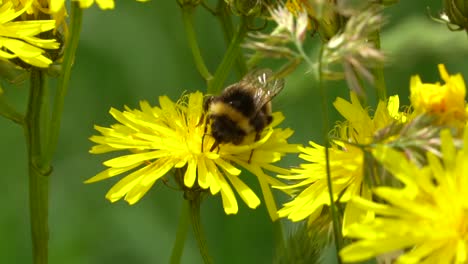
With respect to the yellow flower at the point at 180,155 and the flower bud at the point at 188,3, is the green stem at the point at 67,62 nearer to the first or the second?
the yellow flower at the point at 180,155

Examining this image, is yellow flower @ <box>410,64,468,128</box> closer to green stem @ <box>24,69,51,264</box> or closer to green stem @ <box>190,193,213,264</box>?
green stem @ <box>190,193,213,264</box>

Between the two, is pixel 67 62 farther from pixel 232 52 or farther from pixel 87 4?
pixel 232 52

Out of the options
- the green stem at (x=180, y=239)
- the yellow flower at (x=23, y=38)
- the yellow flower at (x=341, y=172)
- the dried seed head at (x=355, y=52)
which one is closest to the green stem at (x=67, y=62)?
the yellow flower at (x=23, y=38)

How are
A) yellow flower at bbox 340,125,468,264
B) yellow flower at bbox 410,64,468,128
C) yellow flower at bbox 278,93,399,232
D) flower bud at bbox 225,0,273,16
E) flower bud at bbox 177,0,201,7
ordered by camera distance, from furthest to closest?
flower bud at bbox 177,0,201,7 < flower bud at bbox 225,0,273,16 < yellow flower at bbox 278,93,399,232 < yellow flower at bbox 410,64,468,128 < yellow flower at bbox 340,125,468,264

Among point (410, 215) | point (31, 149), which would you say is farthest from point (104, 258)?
point (410, 215)

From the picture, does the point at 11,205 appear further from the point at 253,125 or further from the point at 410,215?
the point at 410,215

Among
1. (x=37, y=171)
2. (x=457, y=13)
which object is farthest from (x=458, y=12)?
(x=37, y=171)

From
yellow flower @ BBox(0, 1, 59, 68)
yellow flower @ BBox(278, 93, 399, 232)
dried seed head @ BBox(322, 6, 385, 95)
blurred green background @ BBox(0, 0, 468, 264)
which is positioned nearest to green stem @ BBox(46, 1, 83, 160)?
yellow flower @ BBox(0, 1, 59, 68)
